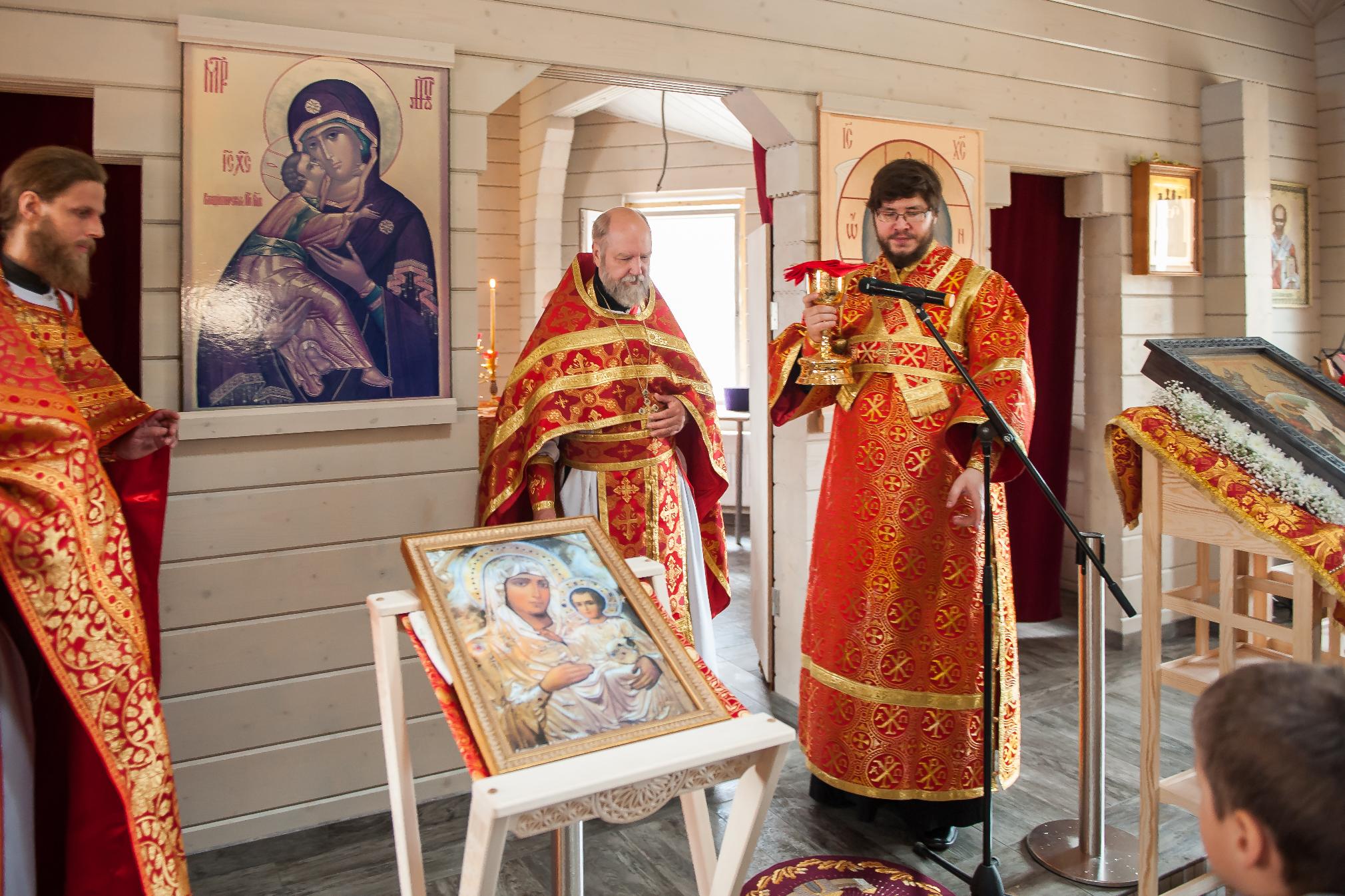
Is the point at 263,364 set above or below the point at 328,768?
above

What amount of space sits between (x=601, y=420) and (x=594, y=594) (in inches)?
48.3

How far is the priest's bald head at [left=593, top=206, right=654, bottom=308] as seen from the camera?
291 cm

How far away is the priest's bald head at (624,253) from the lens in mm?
2912

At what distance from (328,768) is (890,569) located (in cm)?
177

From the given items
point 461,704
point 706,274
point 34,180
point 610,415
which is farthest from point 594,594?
point 706,274

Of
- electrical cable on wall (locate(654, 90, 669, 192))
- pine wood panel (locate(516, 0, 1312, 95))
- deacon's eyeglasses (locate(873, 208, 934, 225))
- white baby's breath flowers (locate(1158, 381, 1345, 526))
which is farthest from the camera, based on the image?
electrical cable on wall (locate(654, 90, 669, 192))

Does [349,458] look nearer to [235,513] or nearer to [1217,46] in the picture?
[235,513]

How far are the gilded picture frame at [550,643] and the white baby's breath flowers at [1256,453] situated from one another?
4.29 ft

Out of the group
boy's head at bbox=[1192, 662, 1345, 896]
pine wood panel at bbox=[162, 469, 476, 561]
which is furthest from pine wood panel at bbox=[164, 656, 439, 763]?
boy's head at bbox=[1192, 662, 1345, 896]

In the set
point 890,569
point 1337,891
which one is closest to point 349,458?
point 890,569

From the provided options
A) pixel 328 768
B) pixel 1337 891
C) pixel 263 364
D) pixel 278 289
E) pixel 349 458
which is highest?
pixel 278 289

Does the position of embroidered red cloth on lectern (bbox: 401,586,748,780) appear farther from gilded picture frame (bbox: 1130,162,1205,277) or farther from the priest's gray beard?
gilded picture frame (bbox: 1130,162,1205,277)

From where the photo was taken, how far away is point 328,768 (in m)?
3.11

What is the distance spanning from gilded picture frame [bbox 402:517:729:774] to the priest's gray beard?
123 cm
